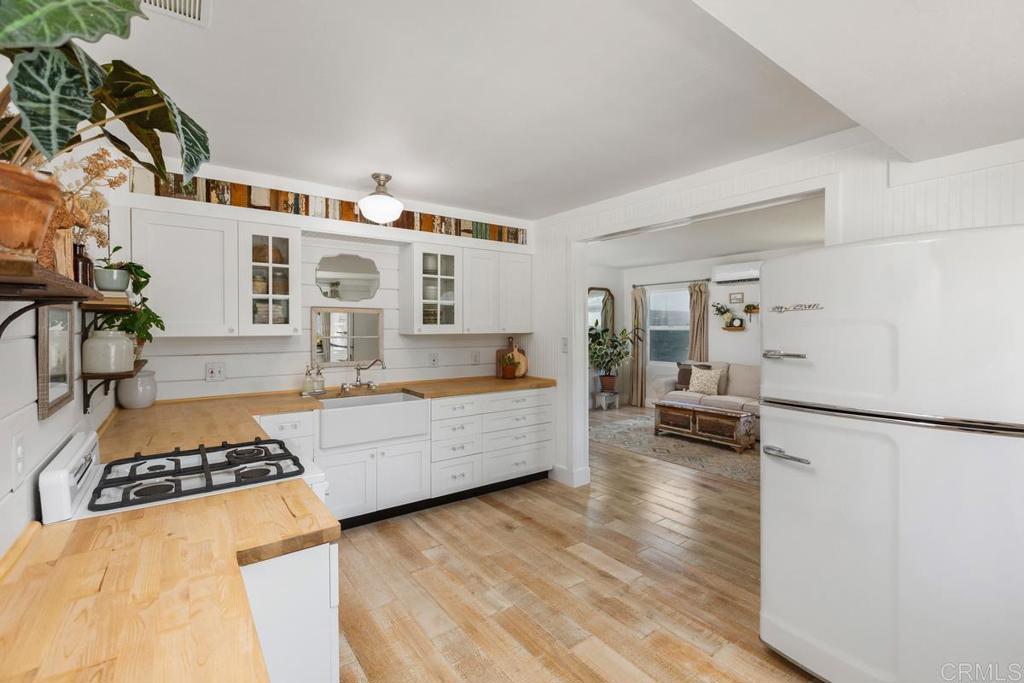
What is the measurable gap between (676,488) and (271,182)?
3825 millimetres

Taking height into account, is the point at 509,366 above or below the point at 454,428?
above

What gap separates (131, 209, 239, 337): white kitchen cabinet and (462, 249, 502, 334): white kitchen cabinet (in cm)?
167

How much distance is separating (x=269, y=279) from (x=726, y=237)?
4574 mm

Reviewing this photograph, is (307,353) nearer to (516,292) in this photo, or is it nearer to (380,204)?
(380,204)

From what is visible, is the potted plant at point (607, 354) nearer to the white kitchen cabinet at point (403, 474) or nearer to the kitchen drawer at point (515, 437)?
the kitchen drawer at point (515, 437)

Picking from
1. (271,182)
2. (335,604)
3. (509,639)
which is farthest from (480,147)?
(509,639)

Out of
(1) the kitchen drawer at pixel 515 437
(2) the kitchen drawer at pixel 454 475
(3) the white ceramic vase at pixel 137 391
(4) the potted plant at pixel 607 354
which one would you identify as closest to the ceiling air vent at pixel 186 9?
(3) the white ceramic vase at pixel 137 391

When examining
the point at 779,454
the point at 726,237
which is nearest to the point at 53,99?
the point at 779,454

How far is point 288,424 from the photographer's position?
290 cm

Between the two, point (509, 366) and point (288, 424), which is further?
point (509, 366)

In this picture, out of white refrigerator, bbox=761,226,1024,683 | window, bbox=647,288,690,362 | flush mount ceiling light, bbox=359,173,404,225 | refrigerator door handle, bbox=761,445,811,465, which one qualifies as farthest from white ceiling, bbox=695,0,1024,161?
window, bbox=647,288,690,362

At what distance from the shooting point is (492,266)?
4109 millimetres

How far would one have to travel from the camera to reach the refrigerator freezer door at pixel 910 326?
1.41 m

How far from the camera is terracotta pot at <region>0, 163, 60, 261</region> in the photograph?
58 cm
